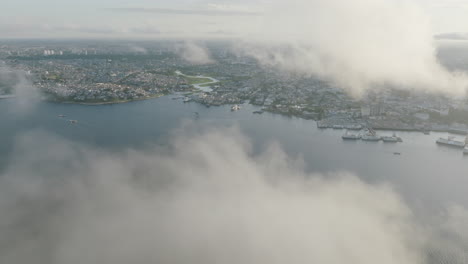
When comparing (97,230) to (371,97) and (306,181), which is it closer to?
(306,181)

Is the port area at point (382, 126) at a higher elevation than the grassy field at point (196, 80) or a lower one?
lower

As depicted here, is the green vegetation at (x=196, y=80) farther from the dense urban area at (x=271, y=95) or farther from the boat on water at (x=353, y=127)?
the boat on water at (x=353, y=127)

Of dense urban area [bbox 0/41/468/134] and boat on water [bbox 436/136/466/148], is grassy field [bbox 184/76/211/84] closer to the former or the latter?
dense urban area [bbox 0/41/468/134]

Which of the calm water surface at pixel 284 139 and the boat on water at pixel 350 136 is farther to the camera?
the boat on water at pixel 350 136

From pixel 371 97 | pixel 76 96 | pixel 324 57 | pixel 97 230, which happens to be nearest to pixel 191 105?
pixel 76 96

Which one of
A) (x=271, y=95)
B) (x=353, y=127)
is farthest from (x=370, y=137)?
(x=271, y=95)

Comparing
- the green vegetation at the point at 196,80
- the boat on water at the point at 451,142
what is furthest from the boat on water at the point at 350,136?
the green vegetation at the point at 196,80

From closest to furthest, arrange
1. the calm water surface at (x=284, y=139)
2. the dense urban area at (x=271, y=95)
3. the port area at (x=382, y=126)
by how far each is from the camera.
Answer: the calm water surface at (x=284, y=139)
the port area at (x=382, y=126)
the dense urban area at (x=271, y=95)

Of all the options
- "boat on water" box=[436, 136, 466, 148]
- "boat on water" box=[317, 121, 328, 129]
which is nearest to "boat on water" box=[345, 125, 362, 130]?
"boat on water" box=[317, 121, 328, 129]

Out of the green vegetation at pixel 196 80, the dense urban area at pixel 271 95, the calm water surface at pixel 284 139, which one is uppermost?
the green vegetation at pixel 196 80
